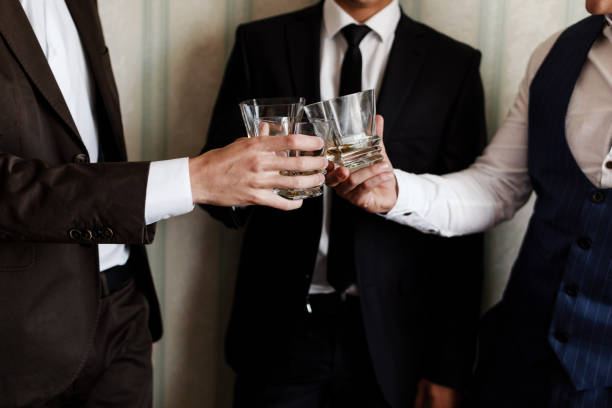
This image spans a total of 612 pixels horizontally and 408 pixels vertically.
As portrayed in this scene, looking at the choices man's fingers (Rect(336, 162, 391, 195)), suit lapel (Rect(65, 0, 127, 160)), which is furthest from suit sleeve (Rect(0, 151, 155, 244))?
man's fingers (Rect(336, 162, 391, 195))

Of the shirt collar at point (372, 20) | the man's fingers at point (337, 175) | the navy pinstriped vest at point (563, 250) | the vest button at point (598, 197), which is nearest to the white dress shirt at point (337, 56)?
the shirt collar at point (372, 20)

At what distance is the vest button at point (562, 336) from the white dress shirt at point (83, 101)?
35.3 inches

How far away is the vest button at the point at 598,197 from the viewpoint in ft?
3.88

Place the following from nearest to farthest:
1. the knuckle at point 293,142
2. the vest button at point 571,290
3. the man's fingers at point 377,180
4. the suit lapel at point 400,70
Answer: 1. the knuckle at point 293,142
2. the vest button at point 571,290
3. the man's fingers at point 377,180
4. the suit lapel at point 400,70

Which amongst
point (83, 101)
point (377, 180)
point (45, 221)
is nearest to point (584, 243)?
point (377, 180)

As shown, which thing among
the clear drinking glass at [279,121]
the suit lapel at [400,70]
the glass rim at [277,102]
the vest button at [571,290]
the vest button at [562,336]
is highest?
the suit lapel at [400,70]

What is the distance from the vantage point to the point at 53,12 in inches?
53.0

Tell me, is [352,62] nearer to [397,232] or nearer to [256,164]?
[397,232]

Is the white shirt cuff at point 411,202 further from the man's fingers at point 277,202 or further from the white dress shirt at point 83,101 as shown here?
the white dress shirt at point 83,101

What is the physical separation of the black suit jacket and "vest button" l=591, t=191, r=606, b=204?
0.49m

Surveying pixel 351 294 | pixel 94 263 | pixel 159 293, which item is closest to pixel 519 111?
pixel 351 294

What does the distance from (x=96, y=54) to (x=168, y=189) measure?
585 millimetres

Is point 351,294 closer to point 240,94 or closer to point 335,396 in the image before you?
point 335,396

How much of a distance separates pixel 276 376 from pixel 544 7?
151 centimetres
